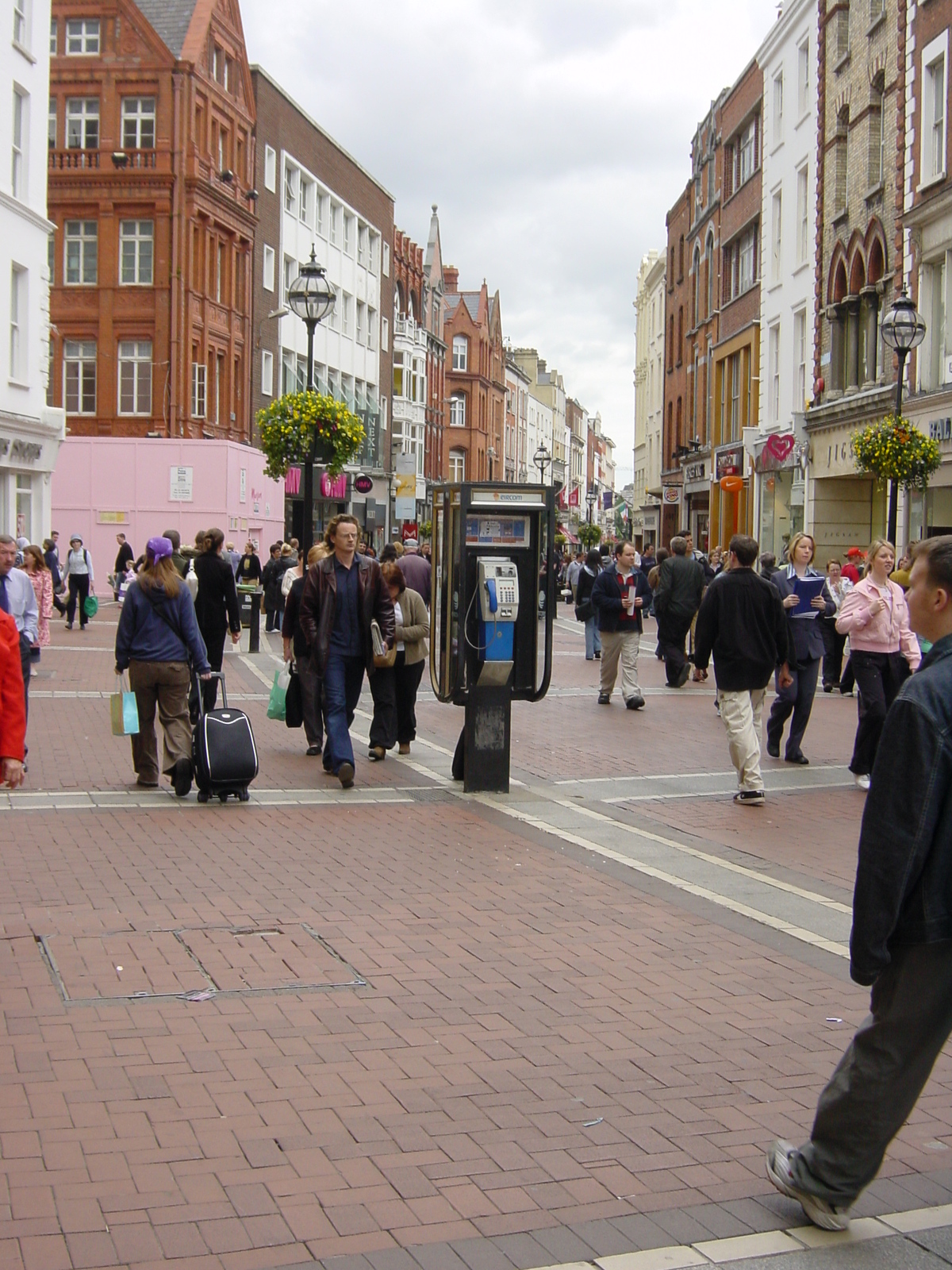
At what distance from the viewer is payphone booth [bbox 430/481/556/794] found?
428 inches

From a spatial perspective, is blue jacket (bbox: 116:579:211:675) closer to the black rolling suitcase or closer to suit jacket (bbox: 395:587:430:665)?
the black rolling suitcase

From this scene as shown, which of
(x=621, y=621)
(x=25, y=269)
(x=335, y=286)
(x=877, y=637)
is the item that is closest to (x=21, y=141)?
(x=25, y=269)

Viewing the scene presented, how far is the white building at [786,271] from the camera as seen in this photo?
34.2m

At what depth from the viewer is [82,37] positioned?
44375 mm

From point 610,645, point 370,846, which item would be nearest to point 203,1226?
point 370,846

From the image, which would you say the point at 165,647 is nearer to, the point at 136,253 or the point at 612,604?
the point at 612,604

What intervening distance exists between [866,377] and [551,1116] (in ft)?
89.1

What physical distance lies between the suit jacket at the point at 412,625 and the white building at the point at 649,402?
1891 inches

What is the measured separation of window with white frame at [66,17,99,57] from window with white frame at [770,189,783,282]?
2103 cm

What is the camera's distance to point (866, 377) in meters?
29.9

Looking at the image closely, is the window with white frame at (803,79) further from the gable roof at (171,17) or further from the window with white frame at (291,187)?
the window with white frame at (291,187)

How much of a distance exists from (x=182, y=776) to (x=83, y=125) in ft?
127

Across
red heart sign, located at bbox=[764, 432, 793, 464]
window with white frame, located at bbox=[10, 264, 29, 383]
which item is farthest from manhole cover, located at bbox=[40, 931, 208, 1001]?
red heart sign, located at bbox=[764, 432, 793, 464]

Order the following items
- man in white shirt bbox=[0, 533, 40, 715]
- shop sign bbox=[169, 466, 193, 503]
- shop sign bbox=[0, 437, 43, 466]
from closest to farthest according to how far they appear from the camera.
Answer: man in white shirt bbox=[0, 533, 40, 715] < shop sign bbox=[0, 437, 43, 466] < shop sign bbox=[169, 466, 193, 503]
